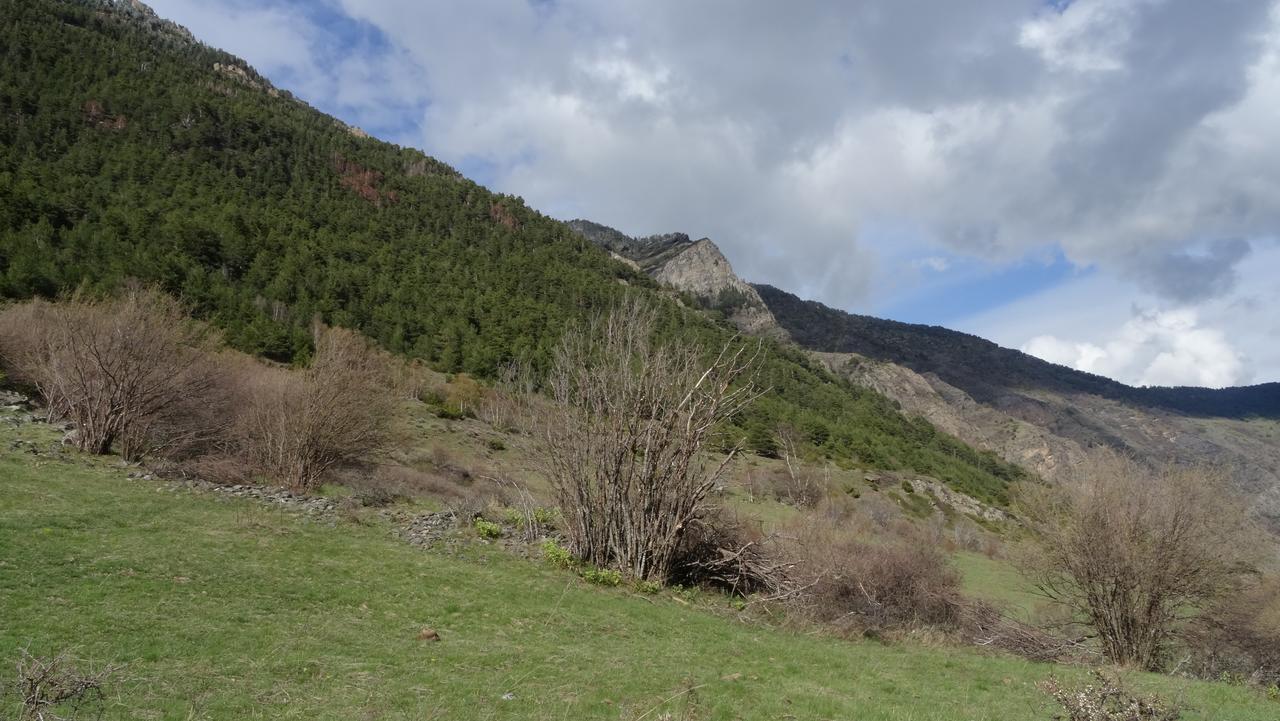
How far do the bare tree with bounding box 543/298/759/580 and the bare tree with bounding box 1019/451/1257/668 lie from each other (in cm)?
1143

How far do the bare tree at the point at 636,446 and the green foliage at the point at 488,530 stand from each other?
229 cm

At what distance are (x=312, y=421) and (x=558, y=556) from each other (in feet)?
37.0

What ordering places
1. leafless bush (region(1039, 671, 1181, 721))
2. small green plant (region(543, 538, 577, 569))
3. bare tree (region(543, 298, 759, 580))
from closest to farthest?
leafless bush (region(1039, 671, 1181, 721)) → small green plant (region(543, 538, 577, 569)) → bare tree (region(543, 298, 759, 580))

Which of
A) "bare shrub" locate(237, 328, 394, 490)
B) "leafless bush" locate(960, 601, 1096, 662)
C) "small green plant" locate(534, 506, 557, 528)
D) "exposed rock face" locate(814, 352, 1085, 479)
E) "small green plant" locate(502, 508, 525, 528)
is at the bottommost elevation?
"leafless bush" locate(960, 601, 1096, 662)

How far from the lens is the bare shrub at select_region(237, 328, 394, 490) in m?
22.5

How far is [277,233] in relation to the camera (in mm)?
85125

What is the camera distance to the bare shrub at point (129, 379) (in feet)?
67.1

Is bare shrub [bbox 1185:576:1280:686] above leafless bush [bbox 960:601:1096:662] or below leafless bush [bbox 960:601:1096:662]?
above

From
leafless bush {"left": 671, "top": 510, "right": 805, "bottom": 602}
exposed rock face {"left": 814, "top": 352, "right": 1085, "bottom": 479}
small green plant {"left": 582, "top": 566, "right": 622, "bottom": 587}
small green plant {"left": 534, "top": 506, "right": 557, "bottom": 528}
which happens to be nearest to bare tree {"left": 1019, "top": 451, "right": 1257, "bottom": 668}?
leafless bush {"left": 671, "top": 510, "right": 805, "bottom": 602}

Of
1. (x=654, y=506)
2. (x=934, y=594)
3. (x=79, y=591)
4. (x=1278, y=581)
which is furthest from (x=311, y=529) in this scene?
(x=1278, y=581)

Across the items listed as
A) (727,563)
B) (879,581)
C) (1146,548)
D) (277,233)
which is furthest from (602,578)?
(277,233)

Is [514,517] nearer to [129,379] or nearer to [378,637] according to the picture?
[378,637]

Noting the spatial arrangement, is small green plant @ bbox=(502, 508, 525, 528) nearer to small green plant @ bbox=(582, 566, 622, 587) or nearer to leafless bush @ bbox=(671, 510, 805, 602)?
small green plant @ bbox=(582, 566, 622, 587)

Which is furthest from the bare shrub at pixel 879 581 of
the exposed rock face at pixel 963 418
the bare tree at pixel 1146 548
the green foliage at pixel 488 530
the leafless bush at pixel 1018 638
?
the exposed rock face at pixel 963 418
